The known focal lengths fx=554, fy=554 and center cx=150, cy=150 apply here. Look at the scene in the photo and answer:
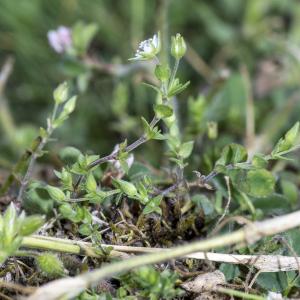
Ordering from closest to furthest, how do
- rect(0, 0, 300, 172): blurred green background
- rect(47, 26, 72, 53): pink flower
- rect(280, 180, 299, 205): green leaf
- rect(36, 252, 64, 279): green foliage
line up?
1. rect(36, 252, 64, 279): green foliage
2. rect(280, 180, 299, 205): green leaf
3. rect(47, 26, 72, 53): pink flower
4. rect(0, 0, 300, 172): blurred green background

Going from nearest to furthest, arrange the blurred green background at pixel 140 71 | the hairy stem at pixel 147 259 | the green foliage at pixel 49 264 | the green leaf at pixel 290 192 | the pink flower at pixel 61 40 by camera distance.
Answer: the hairy stem at pixel 147 259 → the green foliage at pixel 49 264 → the green leaf at pixel 290 192 → the pink flower at pixel 61 40 → the blurred green background at pixel 140 71

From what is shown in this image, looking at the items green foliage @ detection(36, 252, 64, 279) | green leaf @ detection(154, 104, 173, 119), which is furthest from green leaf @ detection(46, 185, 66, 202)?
green leaf @ detection(154, 104, 173, 119)

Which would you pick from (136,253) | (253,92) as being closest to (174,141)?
(136,253)

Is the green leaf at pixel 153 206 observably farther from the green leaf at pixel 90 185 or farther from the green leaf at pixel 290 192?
the green leaf at pixel 290 192

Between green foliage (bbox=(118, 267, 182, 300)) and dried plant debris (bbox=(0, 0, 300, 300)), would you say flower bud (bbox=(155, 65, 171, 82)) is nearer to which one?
dried plant debris (bbox=(0, 0, 300, 300))

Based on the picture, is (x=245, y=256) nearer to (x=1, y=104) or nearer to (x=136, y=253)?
(x=136, y=253)

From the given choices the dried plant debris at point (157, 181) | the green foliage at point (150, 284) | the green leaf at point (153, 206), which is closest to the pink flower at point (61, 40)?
the dried plant debris at point (157, 181)
